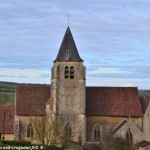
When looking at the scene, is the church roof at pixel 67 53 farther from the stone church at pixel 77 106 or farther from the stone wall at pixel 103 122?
the stone wall at pixel 103 122

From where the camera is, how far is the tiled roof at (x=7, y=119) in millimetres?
80000

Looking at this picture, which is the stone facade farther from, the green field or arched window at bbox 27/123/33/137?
the green field

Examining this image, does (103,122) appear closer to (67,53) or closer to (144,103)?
(144,103)

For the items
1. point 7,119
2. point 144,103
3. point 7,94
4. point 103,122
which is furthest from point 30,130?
point 7,94

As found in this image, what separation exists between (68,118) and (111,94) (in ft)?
25.2

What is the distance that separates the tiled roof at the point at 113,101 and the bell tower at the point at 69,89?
2.27 meters

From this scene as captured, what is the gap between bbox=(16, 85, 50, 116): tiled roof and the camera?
79.5 meters

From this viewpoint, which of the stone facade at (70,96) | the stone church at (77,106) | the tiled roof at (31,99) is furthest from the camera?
the tiled roof at (31,99)

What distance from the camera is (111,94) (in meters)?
81.2

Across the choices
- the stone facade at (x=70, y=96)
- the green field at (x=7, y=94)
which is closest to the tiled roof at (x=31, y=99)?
the stone facade at (x=70, y=96)

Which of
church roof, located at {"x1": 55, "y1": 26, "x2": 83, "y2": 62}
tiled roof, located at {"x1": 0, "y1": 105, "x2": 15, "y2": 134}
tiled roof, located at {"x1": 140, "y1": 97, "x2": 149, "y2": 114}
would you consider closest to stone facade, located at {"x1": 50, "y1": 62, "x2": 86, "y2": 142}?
church roof, located at {"x1": 55, "y1": 26, "x2": 83, "y2": 62}

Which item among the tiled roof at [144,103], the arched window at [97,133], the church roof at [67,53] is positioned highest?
the church roof at [67,53]

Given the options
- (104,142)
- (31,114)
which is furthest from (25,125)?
(104,142)

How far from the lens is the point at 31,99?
263ft
